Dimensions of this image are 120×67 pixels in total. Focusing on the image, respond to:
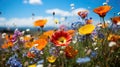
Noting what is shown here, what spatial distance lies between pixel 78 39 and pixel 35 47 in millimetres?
1347

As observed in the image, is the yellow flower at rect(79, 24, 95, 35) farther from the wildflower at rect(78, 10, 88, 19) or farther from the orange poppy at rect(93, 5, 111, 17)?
the wildflower at rect(78, 10, 88, 19)

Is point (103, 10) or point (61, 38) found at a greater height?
point (103, 10)

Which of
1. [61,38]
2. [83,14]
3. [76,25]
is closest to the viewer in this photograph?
[61,38]

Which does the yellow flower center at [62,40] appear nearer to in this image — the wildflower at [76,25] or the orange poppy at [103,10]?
the orange poppy at [103,10]

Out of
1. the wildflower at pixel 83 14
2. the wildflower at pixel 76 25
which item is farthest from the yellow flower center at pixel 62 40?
the wildflower at pixel 76 25

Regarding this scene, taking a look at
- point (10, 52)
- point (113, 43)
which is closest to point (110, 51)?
point (113, 43)

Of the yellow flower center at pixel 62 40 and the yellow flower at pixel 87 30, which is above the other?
the yellow flower at pixel 87 30

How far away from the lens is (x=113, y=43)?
2.28 metres

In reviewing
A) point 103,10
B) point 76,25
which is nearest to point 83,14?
point 76,25

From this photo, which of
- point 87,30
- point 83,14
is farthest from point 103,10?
point 83,14

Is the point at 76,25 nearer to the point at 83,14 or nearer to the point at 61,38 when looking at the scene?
the point at 83,14

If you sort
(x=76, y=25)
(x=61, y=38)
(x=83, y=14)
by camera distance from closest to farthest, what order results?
(x=61, y=38), (x=83, y=14), (x=76, y=25)

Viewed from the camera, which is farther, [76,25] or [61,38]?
[76,25]

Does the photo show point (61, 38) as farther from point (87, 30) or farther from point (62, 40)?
point (87, 30)
